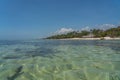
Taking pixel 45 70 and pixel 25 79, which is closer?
pixel 25 79

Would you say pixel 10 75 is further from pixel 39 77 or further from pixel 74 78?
pixel 74 78

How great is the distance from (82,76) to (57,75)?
0.82 metres

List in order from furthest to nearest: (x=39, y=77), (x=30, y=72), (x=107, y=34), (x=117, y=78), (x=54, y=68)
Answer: (x=107, y=34) < (x=54, y=68) < (x=30, y=72) < (x=39, y=77) < (x=117, y=78)

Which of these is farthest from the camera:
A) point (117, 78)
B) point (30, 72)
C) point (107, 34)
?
point (107, 34)

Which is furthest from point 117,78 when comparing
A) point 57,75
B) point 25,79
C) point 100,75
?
point 25,79

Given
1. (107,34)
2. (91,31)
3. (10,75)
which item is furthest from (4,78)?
(91,31)

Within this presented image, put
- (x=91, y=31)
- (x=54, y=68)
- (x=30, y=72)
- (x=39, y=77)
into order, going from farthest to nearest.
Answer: (x=91, y=31) < (x=54, y=68) < (x=30, y=72) < (x=39, y=77)

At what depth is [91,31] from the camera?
357ft

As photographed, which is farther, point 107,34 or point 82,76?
point 107,34

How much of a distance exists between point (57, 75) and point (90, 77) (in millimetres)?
1077

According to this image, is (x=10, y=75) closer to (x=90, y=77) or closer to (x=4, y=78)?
(x=4, y=78)

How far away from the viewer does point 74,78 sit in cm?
564

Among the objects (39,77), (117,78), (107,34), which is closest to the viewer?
(117,78)

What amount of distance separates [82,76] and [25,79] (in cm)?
180
